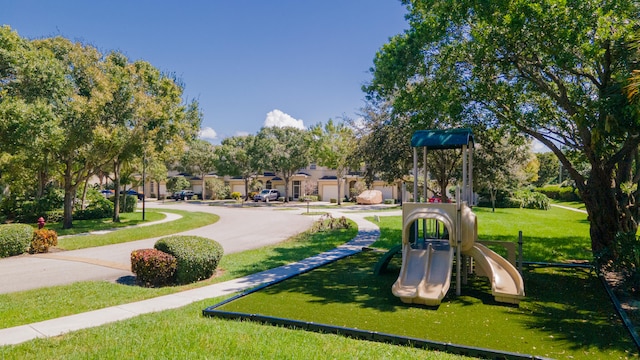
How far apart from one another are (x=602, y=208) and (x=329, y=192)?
129ft

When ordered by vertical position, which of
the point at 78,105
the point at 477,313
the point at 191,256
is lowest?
the point at 477,313

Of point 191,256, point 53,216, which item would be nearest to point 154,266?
point 191,256

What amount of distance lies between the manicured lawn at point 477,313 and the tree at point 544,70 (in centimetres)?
298

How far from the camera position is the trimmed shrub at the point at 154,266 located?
859cm

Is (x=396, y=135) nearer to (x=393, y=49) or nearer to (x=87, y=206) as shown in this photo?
(x=393, y=49)

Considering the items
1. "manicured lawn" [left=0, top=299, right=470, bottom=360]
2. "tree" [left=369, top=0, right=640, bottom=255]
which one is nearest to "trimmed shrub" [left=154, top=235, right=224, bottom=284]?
"manicured lawn" [left=0, top=299, right=470, bottom=360]

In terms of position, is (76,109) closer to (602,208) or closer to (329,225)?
(329,225)

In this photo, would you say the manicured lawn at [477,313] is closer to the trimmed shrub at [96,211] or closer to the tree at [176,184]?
the trimmed shrub at [96,211]

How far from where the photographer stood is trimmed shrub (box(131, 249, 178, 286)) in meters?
8.59

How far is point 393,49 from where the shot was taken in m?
10.9

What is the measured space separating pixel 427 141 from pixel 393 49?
374 centimetres

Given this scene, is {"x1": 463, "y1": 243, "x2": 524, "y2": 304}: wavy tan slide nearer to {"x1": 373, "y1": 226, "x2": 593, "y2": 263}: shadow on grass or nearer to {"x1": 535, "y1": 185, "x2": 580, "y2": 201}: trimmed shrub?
{"x1": 373, "y1": 226, "x2": 593, "y2": 263}: shadow on grass

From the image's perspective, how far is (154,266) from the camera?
337 inches

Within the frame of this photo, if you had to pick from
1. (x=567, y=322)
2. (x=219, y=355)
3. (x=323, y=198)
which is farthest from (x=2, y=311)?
(x=323, y=198)
